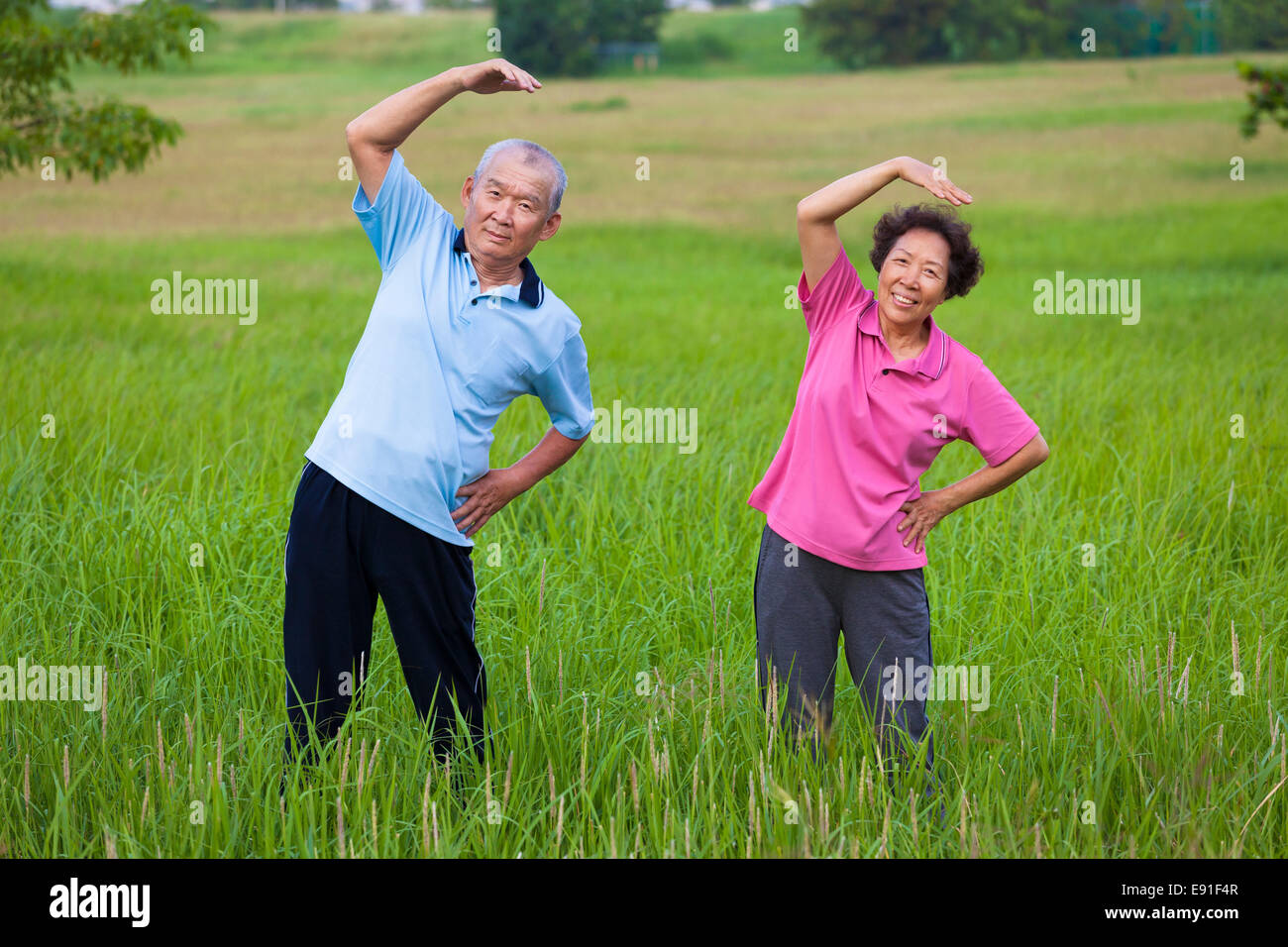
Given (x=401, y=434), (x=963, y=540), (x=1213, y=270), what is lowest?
(x=963, y=540)

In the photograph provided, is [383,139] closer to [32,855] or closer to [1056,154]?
[32,855]

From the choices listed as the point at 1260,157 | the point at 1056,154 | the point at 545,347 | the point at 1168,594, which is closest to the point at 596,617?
the point at 545,347

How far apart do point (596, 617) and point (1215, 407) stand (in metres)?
4.45

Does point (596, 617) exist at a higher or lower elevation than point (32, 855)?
higher

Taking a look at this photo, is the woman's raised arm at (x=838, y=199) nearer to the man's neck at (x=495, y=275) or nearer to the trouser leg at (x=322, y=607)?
the man's neck at (x=495, y=275)

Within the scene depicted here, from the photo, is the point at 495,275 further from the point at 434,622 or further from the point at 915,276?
the point at 915,276

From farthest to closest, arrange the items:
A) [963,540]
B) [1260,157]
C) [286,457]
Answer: [1260,157]
[286,457]
[963,540]

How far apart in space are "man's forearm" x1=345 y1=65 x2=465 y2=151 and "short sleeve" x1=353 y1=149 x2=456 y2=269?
0.30 feet

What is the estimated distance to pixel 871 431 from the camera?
2.89 meters

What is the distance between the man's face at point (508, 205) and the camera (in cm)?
284

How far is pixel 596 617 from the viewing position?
4.06 m

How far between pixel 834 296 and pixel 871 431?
40 cm

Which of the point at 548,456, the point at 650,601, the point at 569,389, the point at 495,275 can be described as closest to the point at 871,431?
the point at 569,389

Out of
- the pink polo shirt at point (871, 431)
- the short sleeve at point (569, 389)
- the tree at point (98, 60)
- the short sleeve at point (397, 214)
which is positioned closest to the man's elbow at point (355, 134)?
the short sleeve at point (397, 214)
